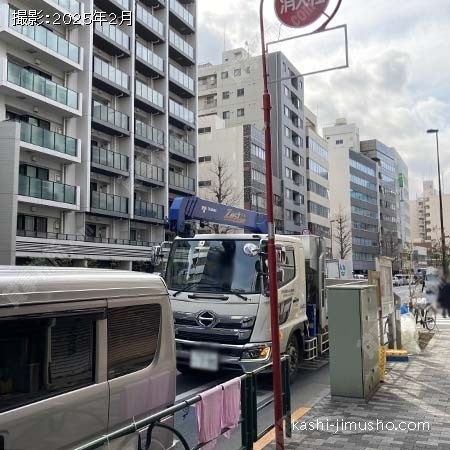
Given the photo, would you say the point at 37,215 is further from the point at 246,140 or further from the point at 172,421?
the point at 246,140

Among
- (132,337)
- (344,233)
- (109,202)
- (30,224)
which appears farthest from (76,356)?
(344,233)

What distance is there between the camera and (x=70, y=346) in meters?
3.21

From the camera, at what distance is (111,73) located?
3297 centimetres

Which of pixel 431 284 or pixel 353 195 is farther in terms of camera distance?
pixel 353 195

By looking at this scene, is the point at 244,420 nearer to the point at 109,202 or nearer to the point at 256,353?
the point at 256,353

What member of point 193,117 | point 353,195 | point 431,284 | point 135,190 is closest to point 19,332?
point 431,284

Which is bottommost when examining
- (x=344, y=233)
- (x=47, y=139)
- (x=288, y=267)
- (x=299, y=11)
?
(x=288, y=267)

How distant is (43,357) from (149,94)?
35.8 meters

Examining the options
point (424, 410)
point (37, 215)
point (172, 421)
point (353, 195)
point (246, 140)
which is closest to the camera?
point (172, 421)

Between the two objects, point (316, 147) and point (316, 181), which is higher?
point (316, 147)

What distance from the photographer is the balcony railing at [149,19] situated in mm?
36544

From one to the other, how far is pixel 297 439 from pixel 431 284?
3.43 metres

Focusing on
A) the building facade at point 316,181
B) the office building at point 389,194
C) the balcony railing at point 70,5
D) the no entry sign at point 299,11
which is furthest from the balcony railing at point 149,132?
the office building at point 389,194

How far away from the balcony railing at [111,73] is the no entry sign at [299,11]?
1165 inches
